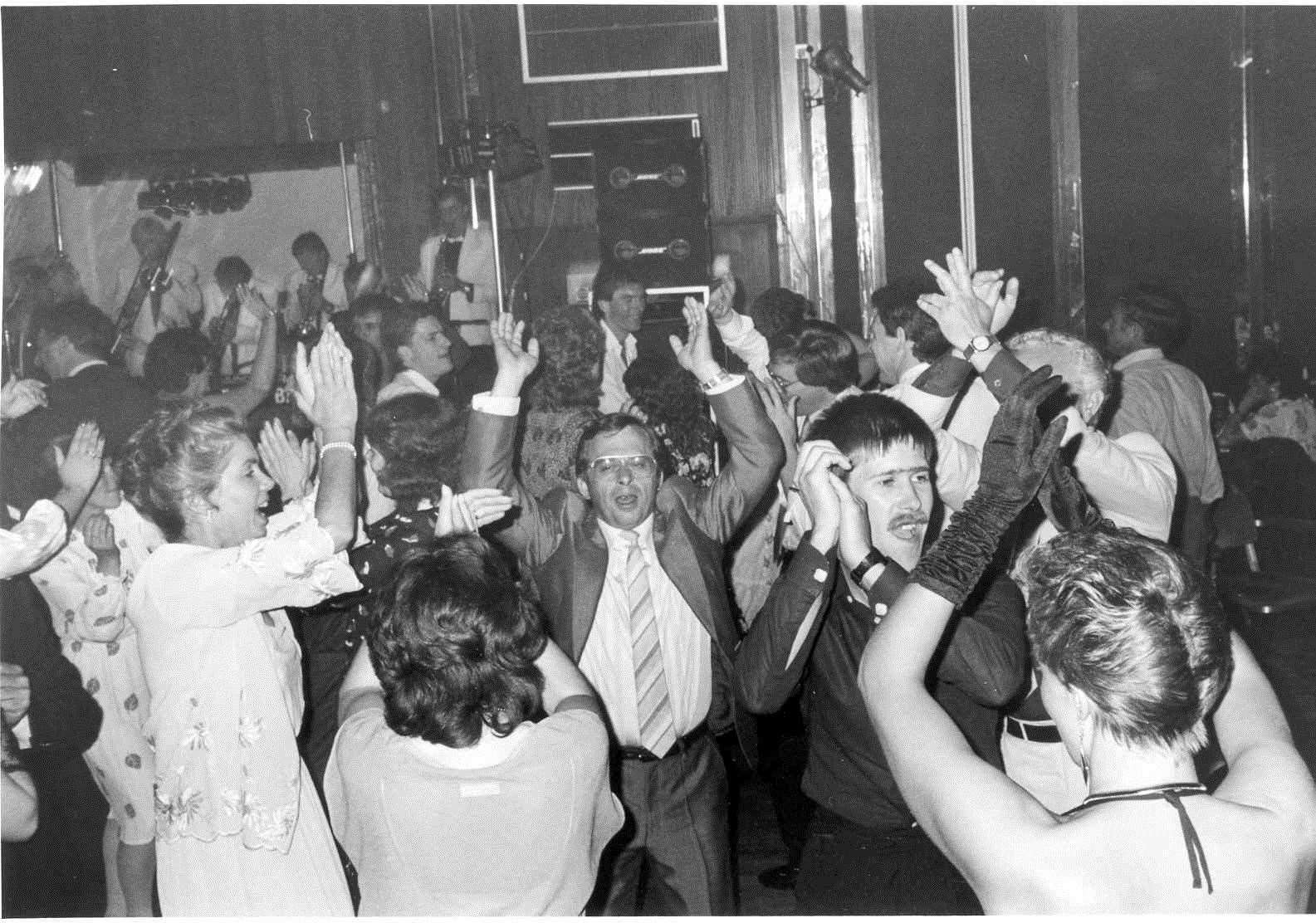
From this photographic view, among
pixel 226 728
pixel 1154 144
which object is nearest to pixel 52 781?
pixel 226 728

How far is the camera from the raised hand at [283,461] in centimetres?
262

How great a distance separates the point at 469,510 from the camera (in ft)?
7.08

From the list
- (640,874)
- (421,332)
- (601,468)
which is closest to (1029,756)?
(640,874)

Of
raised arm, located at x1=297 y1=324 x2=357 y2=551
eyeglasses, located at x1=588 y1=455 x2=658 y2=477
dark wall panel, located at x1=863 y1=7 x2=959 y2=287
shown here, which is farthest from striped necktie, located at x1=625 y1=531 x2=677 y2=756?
dark wall panel, located at x1=863 y1=7 x2=959 y2=287

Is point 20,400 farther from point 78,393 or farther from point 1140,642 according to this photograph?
point 1140,642

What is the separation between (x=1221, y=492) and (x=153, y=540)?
331 centimetres

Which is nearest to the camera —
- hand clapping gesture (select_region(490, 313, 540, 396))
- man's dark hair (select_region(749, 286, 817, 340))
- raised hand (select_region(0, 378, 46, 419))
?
hand clapping gesture (select_region(490, 313, 540, 396))

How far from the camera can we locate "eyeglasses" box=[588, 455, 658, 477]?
2568 mm

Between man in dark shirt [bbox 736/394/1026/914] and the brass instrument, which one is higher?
the brass instrument

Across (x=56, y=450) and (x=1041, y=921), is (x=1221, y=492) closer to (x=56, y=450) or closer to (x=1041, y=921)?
(x=1041, y=921)

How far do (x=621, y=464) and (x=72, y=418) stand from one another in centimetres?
146

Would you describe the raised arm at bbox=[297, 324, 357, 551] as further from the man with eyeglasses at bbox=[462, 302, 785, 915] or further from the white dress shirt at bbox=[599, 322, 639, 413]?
the white dress shirt at bbox=[599, 322, 639, 413]

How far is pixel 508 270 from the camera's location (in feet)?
22.0

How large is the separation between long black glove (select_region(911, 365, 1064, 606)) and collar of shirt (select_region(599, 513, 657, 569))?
3.84 feet
